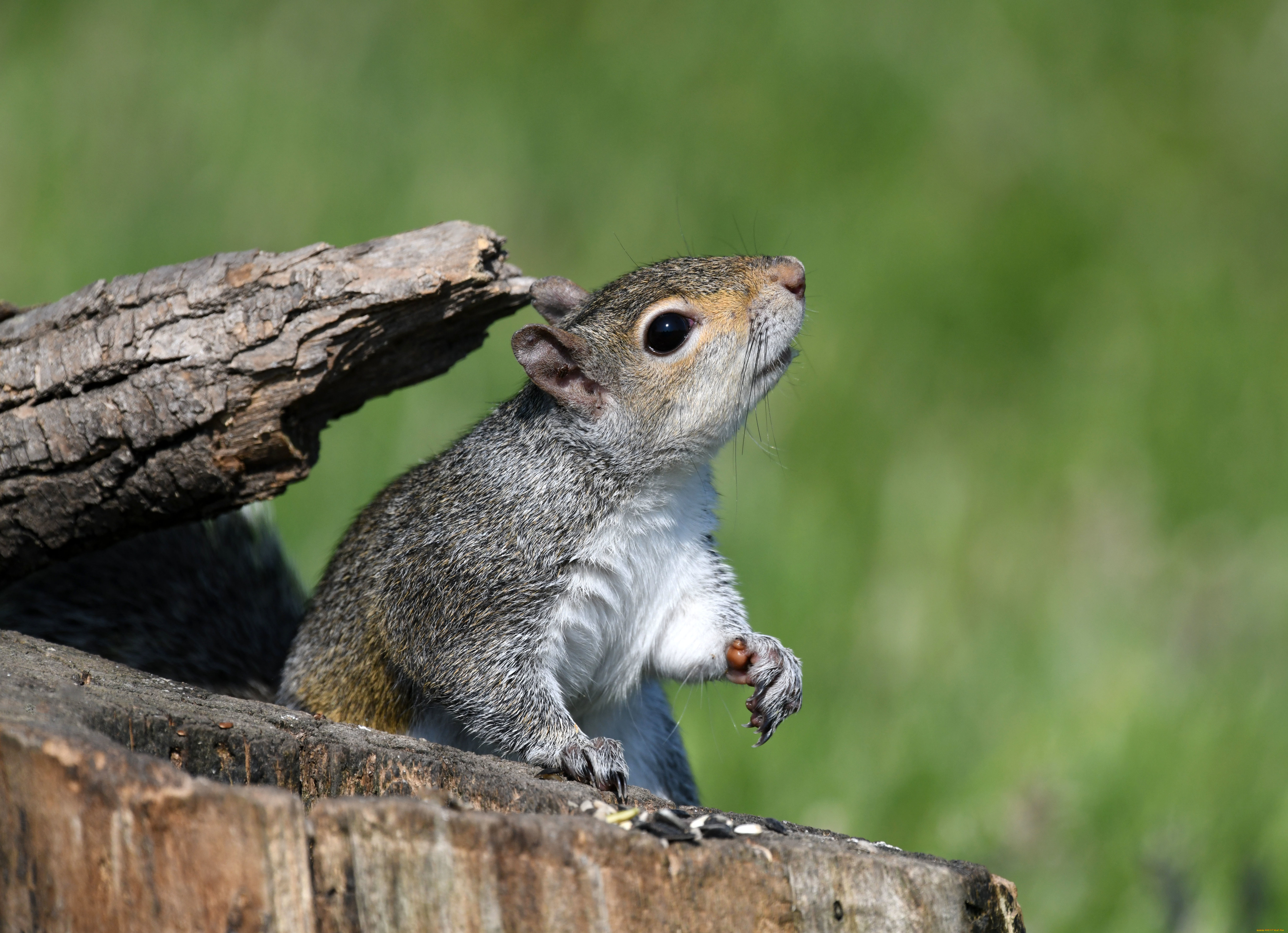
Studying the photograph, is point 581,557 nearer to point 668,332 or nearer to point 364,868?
point 668,332

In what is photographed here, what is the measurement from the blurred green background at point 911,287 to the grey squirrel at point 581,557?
341 millimetres

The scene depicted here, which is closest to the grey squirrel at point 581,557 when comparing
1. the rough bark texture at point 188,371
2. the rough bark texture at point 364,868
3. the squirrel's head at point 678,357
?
the squirrel's head at point 678,357

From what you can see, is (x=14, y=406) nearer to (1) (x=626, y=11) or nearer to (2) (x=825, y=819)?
(2) (x=825, y=819)

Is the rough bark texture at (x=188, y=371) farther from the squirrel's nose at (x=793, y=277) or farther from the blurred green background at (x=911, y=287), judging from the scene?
the blurred green background at (x=911, y=287)

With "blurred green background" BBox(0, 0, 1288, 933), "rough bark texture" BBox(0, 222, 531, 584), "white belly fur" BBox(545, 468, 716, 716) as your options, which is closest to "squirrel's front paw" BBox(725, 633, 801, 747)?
"white belly fur" BBox(545, 468, 716, 716)

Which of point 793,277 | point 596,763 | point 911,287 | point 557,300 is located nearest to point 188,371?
point 557,300

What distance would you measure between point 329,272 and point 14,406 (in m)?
0.58

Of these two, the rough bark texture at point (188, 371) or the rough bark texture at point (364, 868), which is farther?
the rough bark texture at point (188, 371)

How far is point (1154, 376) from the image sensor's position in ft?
16.8

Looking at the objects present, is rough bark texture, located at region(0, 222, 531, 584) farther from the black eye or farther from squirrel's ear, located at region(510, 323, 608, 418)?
the black eye

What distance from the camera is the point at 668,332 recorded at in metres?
2.54

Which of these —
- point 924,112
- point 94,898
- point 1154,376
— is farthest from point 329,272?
point 924,112

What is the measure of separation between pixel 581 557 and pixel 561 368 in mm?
381

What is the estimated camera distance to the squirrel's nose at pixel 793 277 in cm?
254
